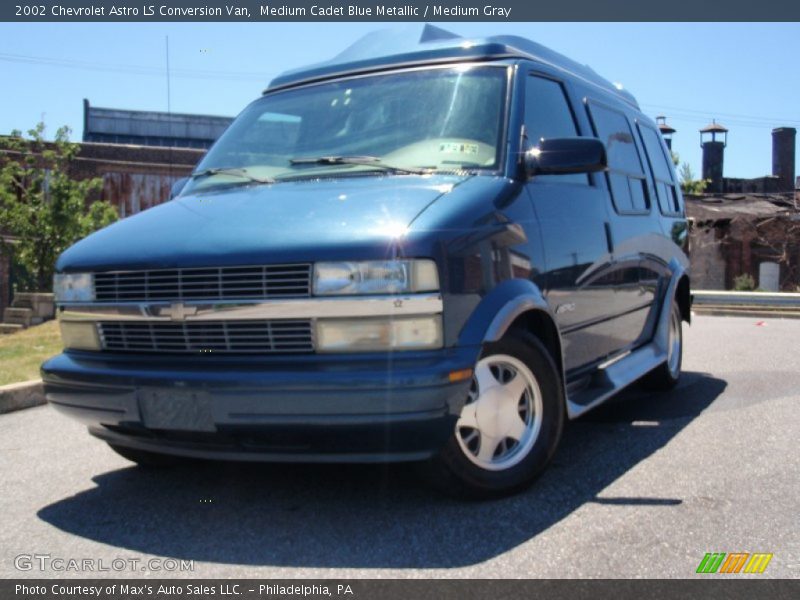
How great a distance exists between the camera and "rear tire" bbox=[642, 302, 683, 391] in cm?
648

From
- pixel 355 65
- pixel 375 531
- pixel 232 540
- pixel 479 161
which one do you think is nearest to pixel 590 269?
pixel 479 161

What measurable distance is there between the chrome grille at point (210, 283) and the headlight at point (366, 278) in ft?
0.23

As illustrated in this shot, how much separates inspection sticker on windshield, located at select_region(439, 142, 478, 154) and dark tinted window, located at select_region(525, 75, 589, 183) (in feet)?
1.10

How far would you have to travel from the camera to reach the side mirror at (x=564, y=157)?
4078 millimetres

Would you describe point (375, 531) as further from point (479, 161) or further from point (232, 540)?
point (479, 161)

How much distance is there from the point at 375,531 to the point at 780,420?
3213mm

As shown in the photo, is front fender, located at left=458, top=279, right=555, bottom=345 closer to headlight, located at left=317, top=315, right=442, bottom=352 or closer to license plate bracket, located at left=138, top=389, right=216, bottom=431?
headlight, located at left=317, top=315, right=442, bottom=352

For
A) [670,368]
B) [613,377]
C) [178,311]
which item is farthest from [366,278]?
[670,368]

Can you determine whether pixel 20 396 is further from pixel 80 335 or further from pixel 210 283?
pixel 210 283

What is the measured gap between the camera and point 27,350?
340 inches

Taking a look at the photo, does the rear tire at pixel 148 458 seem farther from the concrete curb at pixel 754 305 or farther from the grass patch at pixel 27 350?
the concrete curb at pixel 754 305

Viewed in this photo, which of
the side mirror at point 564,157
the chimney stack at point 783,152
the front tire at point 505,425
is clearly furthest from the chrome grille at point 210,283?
the chimney stack at point 783,152
